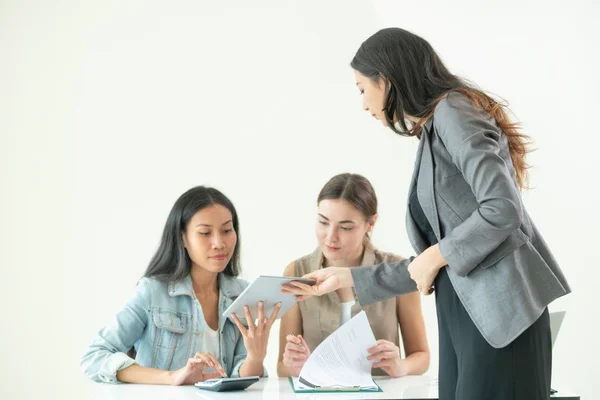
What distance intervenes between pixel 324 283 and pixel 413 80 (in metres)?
0.68

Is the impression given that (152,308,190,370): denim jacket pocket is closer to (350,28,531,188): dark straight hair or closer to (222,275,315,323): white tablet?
(222,275,315,323): white tablet

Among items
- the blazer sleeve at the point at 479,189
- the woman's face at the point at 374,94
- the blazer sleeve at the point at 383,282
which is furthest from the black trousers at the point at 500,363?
the woman's face at the point at 374,94

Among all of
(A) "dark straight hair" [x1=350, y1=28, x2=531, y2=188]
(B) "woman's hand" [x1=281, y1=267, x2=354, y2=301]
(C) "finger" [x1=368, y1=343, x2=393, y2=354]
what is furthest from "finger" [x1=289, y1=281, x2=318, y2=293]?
(A) "dark straight hair" [x1=350, y1=28, x2=531, y2=188]

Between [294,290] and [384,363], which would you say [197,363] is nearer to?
[294,290]

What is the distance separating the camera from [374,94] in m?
1.57

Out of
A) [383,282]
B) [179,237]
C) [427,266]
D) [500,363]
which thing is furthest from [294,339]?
[500,363]

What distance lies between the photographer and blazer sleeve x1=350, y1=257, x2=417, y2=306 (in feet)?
5.77

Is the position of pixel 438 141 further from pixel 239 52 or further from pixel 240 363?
pixel 239 52

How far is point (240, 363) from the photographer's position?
231cm

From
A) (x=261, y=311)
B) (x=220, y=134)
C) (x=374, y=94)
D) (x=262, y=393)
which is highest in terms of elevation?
(x=220, y=134)

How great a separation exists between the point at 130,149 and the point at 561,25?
8.29 feet

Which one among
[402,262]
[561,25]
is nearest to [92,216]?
[402,262]

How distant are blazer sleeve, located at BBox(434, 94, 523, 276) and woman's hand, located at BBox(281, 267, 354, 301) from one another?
0.57 m

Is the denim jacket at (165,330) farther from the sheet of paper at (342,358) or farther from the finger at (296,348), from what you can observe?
the sheet of paper at (342,358)
